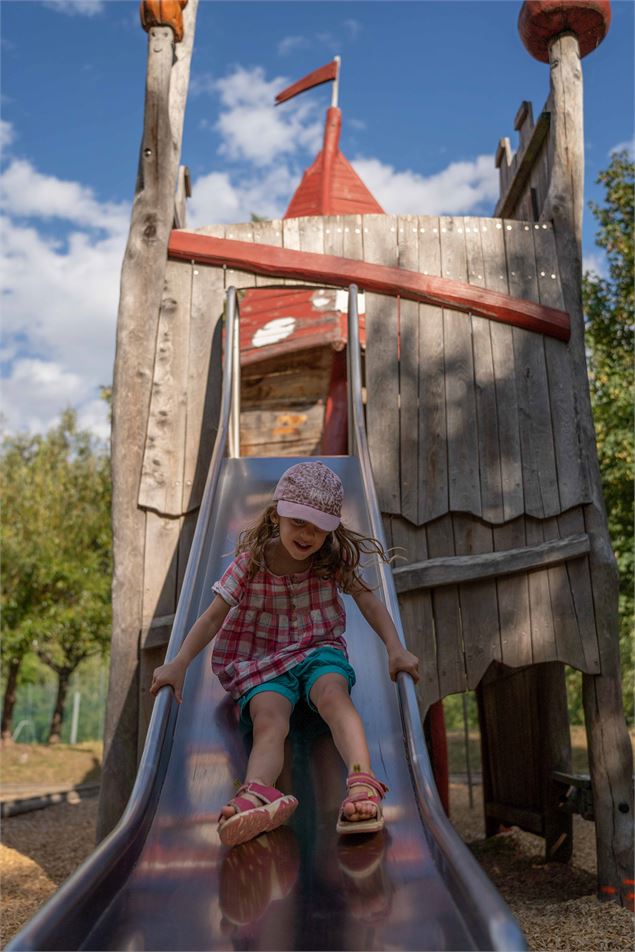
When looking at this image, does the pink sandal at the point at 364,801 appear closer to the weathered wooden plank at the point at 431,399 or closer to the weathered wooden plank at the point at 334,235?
the weathered wooden plank at the point at 431,399

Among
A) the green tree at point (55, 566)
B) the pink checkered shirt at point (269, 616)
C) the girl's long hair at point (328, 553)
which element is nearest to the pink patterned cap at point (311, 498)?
the girl's long hair at point (328, 553)

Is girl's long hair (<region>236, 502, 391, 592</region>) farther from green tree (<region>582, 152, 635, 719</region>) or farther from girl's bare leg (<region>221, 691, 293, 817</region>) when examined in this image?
green tree (<region>582, 152, 635, 719</region>)

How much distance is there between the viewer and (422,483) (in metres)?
4.86

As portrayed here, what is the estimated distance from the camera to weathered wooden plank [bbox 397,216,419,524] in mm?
4828

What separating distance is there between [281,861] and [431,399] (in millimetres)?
3408

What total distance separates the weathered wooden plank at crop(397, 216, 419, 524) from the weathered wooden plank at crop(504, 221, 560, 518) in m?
0.63

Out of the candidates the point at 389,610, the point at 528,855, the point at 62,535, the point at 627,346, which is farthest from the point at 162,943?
the point at 62,535

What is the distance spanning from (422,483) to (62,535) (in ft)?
39.7

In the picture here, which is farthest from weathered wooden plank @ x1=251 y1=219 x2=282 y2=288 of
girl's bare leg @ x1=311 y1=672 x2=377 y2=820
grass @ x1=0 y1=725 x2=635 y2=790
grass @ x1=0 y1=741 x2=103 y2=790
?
grass @ x1=0 y1=741 x2=103 y2=790

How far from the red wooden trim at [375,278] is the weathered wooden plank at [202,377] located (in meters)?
0.14

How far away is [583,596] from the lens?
4.72 m

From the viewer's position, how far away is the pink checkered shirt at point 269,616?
286 cm

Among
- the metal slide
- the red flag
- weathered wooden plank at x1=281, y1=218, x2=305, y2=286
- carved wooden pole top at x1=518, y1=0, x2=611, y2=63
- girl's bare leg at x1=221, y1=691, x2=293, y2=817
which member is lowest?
the metal slide

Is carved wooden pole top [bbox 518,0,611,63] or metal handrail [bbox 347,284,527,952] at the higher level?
carved wooden pole top [bbox 518,0,611,63]
